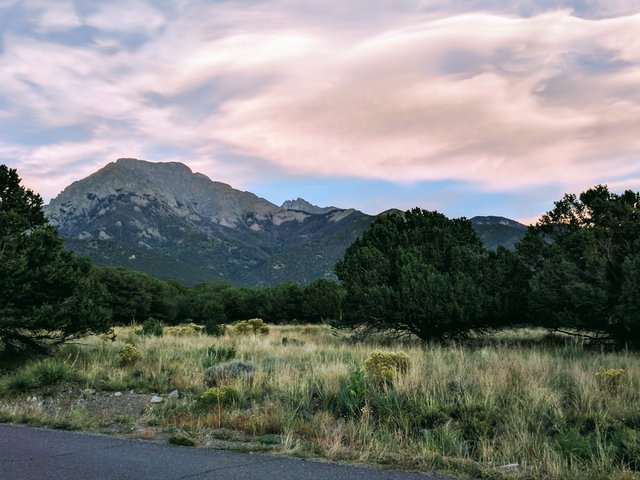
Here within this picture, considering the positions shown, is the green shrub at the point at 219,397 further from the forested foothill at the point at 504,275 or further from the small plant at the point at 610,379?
the forested foothill at the point at 504,275

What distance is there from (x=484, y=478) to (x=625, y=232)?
1515cm

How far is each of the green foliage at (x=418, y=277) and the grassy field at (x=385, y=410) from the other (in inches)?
307

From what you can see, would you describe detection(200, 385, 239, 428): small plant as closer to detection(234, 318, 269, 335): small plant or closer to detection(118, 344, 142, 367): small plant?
detection(118, 344, 142, 367): small plant

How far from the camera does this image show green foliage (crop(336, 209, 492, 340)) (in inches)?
801

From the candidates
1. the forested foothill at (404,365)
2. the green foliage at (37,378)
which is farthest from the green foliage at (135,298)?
the green foliage at (37,378)

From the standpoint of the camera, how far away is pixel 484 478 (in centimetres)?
538

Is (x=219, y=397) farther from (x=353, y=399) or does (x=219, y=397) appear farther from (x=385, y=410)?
(x=385, y=410)

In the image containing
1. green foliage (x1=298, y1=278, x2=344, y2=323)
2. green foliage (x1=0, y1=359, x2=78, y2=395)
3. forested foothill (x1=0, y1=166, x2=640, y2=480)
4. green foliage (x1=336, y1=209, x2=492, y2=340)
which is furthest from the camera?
green foliage (x1=298, y1=278, x2=344, y2=323)

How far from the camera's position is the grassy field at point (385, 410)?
235 inches

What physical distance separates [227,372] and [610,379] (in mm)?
7859

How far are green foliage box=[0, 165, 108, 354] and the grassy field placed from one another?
148 centimetres

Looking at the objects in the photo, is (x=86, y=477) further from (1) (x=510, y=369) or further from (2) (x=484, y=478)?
(1) (x=510, y=369)

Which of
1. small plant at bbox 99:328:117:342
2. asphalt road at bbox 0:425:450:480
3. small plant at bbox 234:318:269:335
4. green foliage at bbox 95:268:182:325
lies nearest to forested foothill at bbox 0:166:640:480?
small plant at bbox 99:328:117:342

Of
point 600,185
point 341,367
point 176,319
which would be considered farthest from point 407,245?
point 176,319
